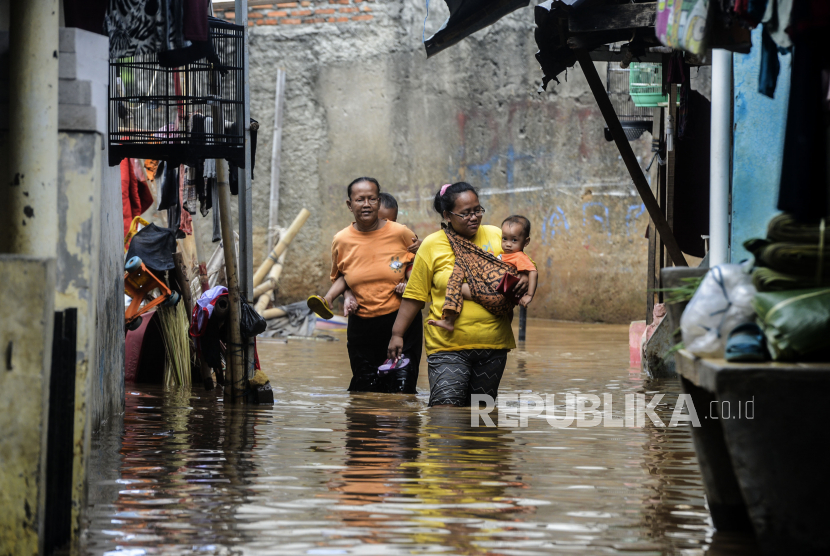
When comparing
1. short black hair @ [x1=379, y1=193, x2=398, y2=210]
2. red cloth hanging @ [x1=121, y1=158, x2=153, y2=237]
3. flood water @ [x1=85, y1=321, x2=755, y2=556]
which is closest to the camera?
flood water @ [x1=85, y1=321, x2=755, y2=556]

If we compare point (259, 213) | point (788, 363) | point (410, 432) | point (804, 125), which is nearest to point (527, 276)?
point (410, 432)

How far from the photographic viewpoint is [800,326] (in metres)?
2.79

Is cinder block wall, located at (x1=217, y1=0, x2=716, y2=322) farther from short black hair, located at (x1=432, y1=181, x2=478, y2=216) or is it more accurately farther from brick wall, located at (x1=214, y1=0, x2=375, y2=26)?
short black hair, located at (x1=432, y1=181, x2=478, y2=216)

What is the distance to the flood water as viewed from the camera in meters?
3.31

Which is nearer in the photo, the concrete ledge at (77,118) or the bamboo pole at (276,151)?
the concrete ledge at (77,118)

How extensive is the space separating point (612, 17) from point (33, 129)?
4281mm

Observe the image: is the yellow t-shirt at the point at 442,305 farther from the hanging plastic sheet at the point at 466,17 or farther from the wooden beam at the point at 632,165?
the hanging plastic sheet at the point at 466,17

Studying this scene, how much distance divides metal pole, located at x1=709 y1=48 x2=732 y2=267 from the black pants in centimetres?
255

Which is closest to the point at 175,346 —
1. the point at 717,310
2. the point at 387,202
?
the point at 387,202

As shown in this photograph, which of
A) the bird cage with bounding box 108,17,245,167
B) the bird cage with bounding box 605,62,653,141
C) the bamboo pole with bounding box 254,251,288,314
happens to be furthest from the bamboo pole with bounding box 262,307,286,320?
the bird cage with bounding box 108,17,245,167

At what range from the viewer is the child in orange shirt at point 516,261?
6031 mm

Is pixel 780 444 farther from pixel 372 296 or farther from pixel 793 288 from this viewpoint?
pixel 372 296

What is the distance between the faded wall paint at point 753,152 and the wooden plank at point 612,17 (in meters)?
0.88

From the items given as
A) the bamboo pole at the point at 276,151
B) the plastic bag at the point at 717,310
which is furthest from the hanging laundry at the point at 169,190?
the bamboo pole at the point at 276,151
